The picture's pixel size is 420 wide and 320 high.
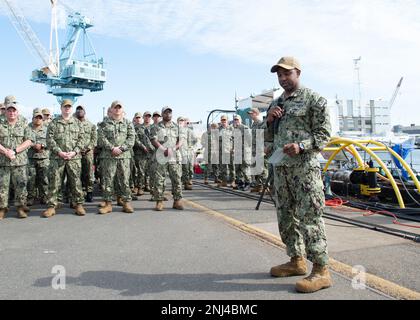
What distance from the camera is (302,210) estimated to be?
125 inches

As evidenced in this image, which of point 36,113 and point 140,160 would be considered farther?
point 140,160

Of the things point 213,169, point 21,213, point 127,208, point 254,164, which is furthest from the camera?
point 213,169

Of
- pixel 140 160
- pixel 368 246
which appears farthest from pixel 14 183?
pixel 368 246

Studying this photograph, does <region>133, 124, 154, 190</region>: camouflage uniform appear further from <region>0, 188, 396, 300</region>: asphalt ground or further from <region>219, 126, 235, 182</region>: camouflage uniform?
<region>0, 188, 396, 300</region>: asphalt ground

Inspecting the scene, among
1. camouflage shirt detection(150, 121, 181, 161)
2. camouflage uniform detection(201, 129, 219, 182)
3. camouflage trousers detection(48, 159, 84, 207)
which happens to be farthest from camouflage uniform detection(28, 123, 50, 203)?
camouflage uniform detection(201, 129, 219, 182)

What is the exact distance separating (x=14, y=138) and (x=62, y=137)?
847mm

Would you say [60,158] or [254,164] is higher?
[60,158]

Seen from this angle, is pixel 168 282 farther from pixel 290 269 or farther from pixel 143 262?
pixel 290 269

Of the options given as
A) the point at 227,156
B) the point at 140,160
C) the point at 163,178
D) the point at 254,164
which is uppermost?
the point at 227,156

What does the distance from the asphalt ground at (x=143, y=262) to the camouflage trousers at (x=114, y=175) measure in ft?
2.89

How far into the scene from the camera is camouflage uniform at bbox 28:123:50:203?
7809 millimetres

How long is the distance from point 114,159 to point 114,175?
33cm

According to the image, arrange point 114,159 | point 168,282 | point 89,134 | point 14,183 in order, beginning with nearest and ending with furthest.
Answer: point 168,282
point 14,183
point 114,159
point 89,134

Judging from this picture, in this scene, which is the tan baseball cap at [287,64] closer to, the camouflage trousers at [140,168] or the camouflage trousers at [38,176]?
the camouflage trousers at [38,176]
